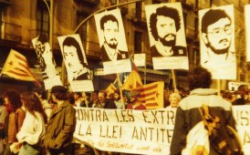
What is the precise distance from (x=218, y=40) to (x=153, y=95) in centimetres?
210

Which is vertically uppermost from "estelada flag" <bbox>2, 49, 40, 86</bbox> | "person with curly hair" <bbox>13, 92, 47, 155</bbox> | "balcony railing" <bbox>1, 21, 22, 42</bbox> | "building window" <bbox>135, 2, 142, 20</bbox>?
"building window" <bbox>135, 2, 142, 20</bbox>

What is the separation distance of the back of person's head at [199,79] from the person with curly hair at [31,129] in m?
2.84

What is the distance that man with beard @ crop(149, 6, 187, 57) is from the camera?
960 cm

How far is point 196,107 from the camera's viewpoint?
4.82 metres

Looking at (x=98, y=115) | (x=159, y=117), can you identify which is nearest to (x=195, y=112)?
(x=159, y=117)

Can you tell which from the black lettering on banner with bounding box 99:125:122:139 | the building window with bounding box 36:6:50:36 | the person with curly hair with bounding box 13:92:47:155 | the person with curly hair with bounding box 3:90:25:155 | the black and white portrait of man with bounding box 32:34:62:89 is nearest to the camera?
the person with curly hair with bounding box 13:92:47:155

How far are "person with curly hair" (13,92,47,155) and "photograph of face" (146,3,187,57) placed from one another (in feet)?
11.2

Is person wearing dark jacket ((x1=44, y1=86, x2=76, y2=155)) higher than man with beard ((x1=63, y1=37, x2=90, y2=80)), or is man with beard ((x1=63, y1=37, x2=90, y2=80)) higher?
man with beard ((x1=63, y1=37, x2=90, y2=80))

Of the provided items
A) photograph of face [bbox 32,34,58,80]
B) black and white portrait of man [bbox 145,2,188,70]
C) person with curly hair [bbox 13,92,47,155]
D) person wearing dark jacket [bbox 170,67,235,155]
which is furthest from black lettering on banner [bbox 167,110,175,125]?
photograph of face [bbox 32,34,58,80]

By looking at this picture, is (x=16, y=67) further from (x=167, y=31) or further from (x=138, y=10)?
(x=138, y=10)

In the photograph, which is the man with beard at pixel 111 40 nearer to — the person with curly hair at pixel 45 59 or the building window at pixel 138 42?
the person with curly hair at pixel 45 59

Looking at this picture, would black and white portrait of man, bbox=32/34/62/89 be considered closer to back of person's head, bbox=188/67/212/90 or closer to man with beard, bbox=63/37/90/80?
man with beard, bbox=63/37/90/80

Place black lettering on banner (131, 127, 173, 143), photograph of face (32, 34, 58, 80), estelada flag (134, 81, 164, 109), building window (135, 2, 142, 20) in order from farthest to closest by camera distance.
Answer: building window (135, 2, 142, 20) → photograph of face (32, 34, 58, 80) → estelada flag (134, 81, 164, 109) → black lettering on banner (131, 127, 173, 143)

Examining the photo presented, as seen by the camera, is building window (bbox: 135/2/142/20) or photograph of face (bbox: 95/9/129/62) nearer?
photograph of face (bbox: 95/9/129/62)
